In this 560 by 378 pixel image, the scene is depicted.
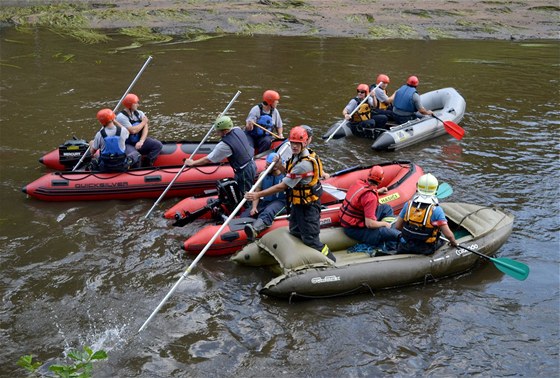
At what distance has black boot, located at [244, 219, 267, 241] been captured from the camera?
7.28 meters

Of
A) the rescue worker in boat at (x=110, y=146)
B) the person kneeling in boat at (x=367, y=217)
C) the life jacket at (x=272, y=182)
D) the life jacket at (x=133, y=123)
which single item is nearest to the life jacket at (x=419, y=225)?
the person kneeling in boat at (x=367, y=217)

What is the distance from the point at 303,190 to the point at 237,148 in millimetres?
1889

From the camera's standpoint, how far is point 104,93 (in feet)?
49.4

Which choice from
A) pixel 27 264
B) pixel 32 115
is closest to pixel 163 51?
pixel 32 115

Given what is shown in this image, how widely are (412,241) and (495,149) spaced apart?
5.59 meters

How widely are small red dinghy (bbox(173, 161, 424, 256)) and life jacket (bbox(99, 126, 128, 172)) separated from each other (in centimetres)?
135

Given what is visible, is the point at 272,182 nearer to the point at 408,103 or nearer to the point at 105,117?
the point at 105,117

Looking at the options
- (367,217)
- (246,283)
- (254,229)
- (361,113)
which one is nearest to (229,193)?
(254,229)

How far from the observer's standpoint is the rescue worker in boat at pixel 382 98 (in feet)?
40.1

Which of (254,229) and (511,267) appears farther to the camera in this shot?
(254,229)

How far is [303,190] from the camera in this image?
6.55m

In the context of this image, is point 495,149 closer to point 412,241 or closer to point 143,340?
point 412,241

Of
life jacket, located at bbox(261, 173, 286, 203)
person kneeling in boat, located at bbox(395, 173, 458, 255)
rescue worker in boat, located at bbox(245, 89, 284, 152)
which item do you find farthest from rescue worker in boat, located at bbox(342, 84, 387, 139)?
person kneeling in boat, located at bbox(395, 173, 458, 255)

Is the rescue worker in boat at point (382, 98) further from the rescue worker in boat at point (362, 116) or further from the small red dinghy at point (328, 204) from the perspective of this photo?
the small red dinghy at point (328, 204)
